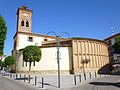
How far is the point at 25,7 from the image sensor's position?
185ft

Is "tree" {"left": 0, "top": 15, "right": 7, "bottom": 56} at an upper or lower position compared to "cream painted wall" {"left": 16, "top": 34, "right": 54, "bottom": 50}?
lower

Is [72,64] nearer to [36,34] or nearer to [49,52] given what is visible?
[49,52]

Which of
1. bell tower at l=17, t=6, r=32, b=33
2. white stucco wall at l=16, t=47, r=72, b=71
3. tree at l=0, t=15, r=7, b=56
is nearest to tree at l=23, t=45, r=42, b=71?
tree at l=0, t=15, r=7, b=56

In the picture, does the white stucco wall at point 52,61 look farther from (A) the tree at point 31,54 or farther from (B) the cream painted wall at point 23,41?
(A) the tree at point 31,54

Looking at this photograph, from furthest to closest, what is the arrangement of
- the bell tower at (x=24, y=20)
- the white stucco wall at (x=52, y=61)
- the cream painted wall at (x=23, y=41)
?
the bell tower at (x=24, y=20)
the cream painted wall at (x=23, y=41)
the white stucco wall at (x=52, y=61)

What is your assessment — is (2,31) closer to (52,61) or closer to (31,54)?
(31,54)

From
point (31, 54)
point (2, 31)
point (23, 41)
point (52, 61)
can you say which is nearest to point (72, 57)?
point (52, 61)

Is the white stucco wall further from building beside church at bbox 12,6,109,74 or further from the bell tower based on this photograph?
the bell tower

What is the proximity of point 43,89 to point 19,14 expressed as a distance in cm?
4314

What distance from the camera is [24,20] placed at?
5300cm

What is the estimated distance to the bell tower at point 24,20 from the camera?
169 ft

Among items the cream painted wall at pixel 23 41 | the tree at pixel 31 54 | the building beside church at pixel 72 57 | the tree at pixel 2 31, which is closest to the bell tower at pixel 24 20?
the cream painted wall at pixel 23 41

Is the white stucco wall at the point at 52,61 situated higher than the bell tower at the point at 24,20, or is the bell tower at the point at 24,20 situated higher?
the bell tower at the point at 24,20

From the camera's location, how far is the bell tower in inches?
2026
